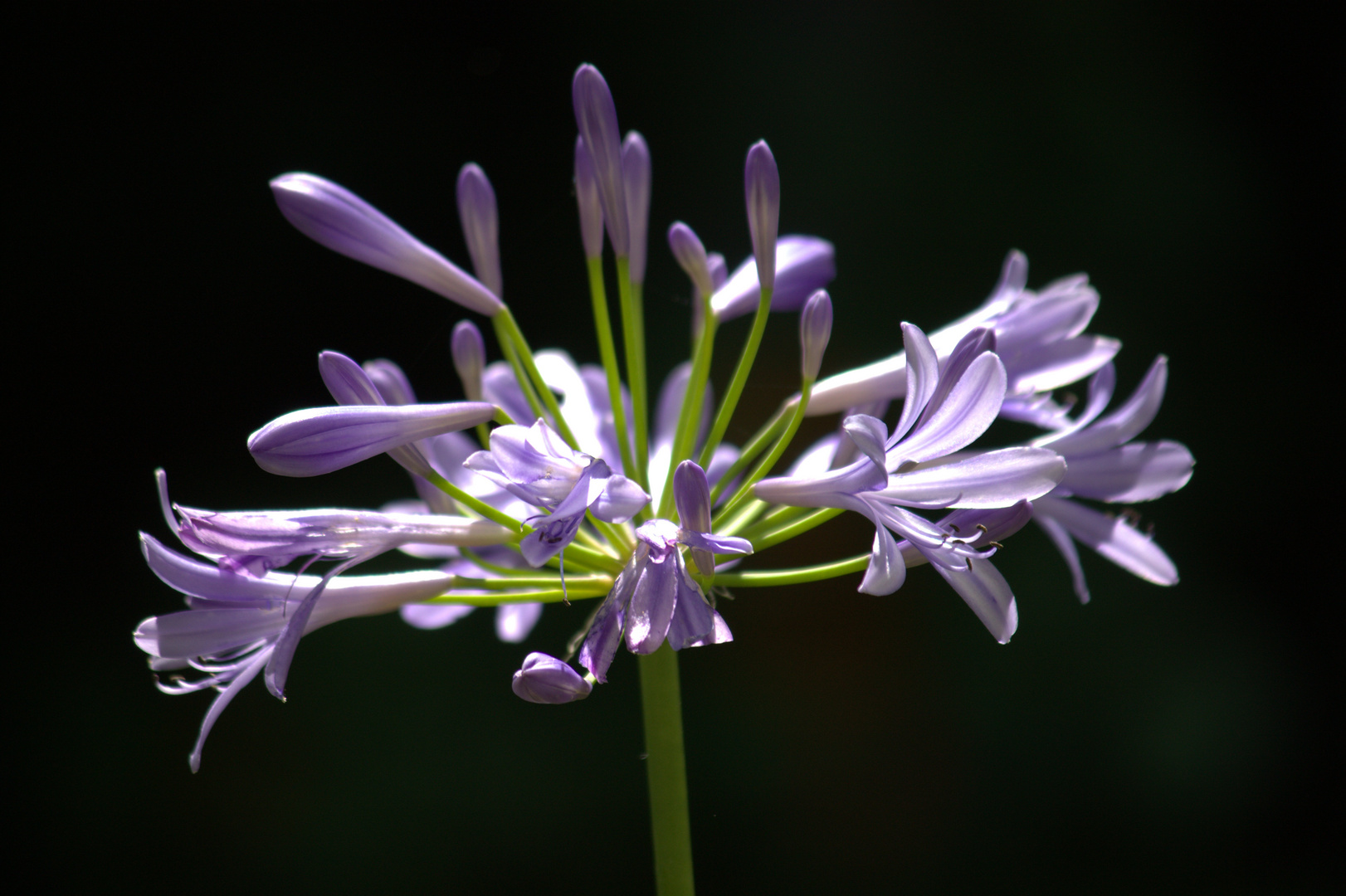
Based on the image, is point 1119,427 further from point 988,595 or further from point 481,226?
point 481,226

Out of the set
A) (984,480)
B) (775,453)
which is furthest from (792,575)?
(984,480)

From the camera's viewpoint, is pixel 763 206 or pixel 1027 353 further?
pixel 1027 353

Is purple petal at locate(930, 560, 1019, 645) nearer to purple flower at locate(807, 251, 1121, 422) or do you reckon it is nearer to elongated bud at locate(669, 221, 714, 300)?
purple flower at locate(807, 251, 1121, 422)

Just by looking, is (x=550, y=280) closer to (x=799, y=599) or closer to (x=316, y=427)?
(x=799, y=599)

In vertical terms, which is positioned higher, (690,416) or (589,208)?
(589,208)

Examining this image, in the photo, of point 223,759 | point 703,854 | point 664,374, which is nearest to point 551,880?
point 703,854

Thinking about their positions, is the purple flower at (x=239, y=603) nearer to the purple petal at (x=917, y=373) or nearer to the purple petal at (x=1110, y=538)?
the purple petal at (x=917, y=373)

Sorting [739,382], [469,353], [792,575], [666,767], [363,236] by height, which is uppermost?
[363,236]
